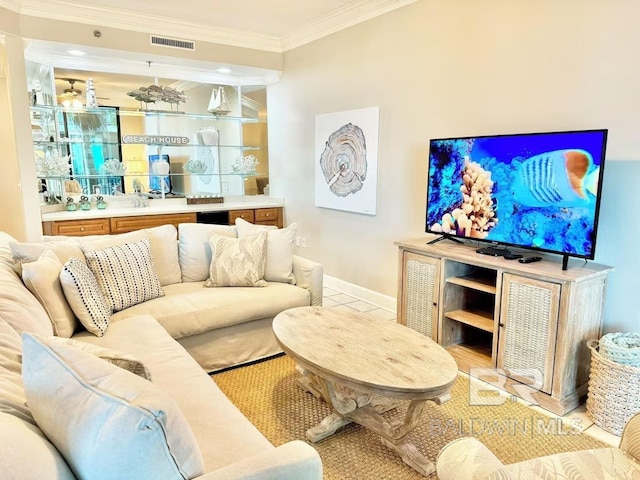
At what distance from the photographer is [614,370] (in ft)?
7.14

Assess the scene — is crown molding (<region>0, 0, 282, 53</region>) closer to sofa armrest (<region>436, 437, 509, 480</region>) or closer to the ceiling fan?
the ceiling fan

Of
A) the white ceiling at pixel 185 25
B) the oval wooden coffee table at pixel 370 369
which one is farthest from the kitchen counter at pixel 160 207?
the oval wooden coffee table at pixel 370 369

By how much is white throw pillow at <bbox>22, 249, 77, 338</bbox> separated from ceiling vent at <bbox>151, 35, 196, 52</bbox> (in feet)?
9.63

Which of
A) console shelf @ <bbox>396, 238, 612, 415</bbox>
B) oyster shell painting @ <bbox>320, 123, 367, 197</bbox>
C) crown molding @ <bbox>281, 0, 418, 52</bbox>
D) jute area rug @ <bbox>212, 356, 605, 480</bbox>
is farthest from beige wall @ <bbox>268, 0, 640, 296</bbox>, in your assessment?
jute area rug @ <bbox>212, 356, 605, 480</bbox>

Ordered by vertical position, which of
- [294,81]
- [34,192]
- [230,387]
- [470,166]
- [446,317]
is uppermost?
[294,81]

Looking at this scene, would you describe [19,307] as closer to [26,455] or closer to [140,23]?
[26,455]

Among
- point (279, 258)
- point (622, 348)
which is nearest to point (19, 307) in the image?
point (279, 258)

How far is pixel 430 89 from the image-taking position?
137 inches

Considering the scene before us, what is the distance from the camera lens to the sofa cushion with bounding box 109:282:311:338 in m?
2.63

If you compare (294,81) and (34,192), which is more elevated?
(294,81)

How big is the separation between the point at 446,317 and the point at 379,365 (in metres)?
1.24

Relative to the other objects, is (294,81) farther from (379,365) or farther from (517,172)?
(379,365)

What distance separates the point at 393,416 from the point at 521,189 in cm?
154

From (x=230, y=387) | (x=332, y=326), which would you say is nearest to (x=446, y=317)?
(x=332, y=326)
